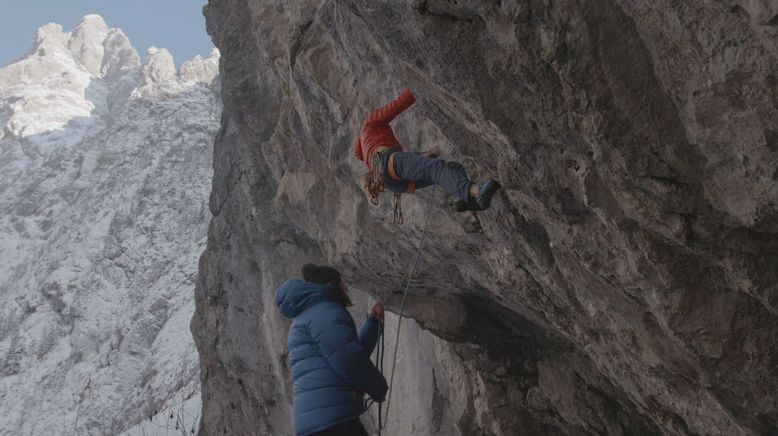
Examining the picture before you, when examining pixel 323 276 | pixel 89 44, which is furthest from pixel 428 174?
pixel 89 44

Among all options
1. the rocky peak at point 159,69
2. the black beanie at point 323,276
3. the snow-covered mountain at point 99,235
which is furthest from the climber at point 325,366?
the rocky peak at point 159,69

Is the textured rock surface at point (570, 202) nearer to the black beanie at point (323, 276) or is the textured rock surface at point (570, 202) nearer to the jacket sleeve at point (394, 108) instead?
the jacket sleeve at point (394, 108)

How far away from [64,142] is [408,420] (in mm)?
66561

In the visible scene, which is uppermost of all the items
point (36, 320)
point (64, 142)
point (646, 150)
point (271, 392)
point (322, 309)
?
point (646, 150)

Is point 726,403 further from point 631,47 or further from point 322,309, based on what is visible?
point 322,309

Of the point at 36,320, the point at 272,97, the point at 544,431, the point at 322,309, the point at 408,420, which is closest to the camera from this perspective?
the point at 322,309

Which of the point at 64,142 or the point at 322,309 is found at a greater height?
the point at 322,309

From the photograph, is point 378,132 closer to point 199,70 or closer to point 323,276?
point 323,276

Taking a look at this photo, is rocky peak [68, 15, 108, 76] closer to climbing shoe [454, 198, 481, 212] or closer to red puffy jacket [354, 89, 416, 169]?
red puffy jacket [354, 89, 416, 169]

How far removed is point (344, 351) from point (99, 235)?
179ft

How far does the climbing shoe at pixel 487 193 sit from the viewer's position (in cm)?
365

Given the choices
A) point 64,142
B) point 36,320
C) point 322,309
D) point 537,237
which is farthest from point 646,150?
point 64,142

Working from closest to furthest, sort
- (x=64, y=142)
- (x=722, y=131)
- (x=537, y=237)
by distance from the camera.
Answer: (x=722, y=131)
(x=537, y=237)
(x=64, y=142)

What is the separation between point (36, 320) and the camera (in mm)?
49281
